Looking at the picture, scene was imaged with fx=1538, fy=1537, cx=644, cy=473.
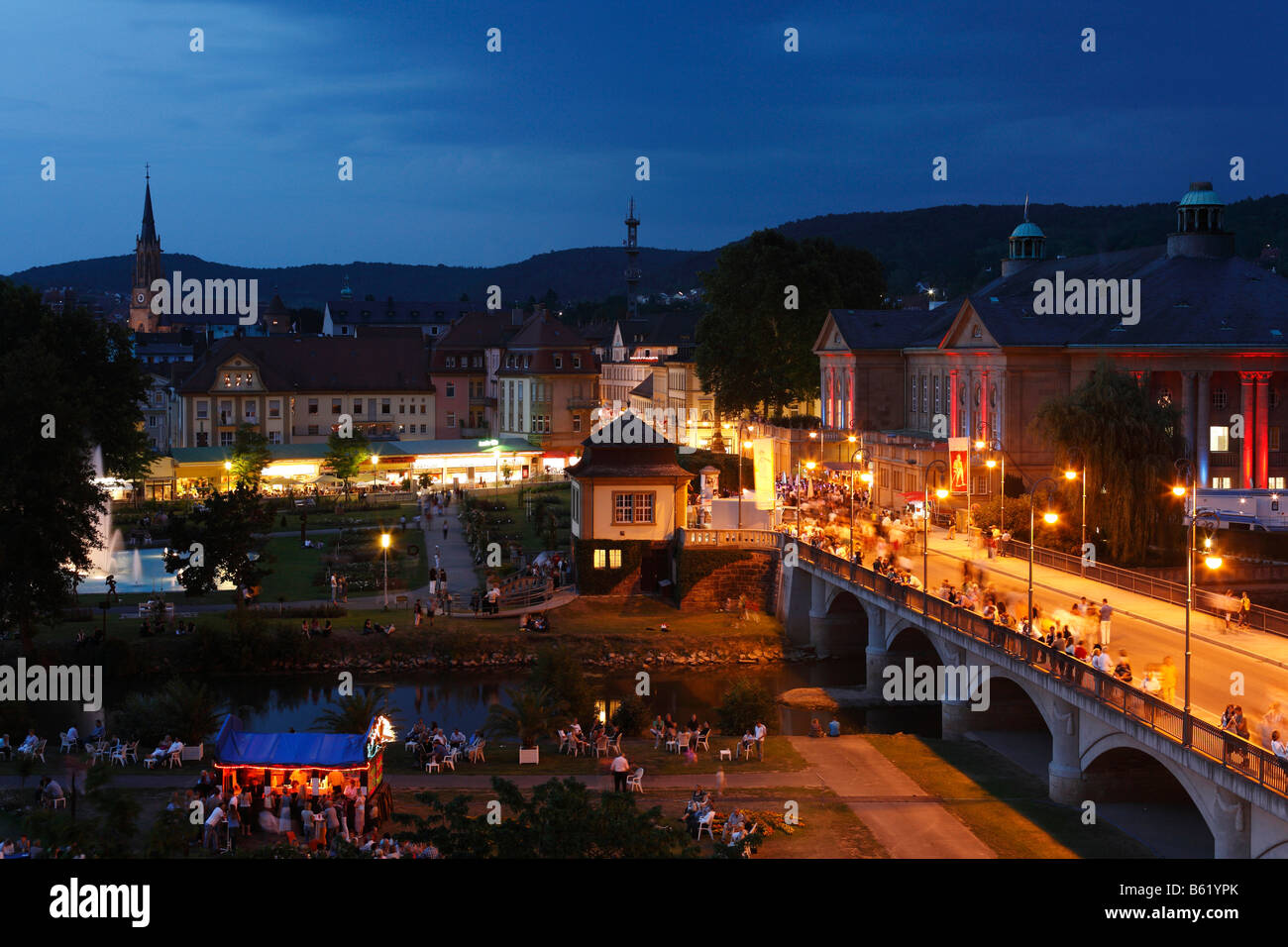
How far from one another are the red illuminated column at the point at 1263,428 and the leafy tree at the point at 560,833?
5004cm

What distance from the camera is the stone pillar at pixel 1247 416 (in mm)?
67188

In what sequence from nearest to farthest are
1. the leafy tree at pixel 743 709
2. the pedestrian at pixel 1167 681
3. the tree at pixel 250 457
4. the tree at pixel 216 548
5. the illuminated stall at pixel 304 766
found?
1. the pedestrian at pixel 1167 681
2. the illuminated stall at pixel 304 766
3. the leafy tree at pixel 743 709
4. the tree at pixel 216 548
5. the tree at pixel 250 457

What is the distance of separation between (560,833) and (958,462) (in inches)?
1621

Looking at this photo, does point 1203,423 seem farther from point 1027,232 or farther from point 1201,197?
point 1027,232

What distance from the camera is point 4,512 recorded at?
50438 mm

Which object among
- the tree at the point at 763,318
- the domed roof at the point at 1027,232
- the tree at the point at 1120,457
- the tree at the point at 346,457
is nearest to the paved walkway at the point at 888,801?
the tree at the point at 1120,457

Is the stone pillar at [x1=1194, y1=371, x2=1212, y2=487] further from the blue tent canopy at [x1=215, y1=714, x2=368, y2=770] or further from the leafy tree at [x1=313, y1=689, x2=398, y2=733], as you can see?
the blue tent canopy at [x1=215, y1=714, x2=368, y2=770]

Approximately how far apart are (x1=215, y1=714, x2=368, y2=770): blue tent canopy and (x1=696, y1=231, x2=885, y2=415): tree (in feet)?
224

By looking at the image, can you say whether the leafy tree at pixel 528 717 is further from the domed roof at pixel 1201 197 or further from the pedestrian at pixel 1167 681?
the domed roof at pixel 1201 197

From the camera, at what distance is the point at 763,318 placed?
97.7m

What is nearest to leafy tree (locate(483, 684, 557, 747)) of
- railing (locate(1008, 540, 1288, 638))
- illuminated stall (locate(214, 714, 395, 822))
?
illuminated stall (locate(214, 714, 395, 822))

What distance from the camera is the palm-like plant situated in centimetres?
3909

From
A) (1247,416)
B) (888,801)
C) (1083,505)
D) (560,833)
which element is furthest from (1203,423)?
(560,833)
